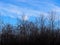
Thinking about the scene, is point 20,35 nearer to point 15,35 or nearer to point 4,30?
point 15,35

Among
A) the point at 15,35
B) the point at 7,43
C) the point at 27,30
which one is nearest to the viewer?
the point at 7,43

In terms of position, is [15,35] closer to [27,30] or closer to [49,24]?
[27,30]

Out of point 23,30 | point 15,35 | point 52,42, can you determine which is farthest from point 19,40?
point 52,42

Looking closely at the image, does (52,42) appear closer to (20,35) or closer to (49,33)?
(49,33)

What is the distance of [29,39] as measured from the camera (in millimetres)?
12664

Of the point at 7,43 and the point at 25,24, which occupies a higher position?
the point at 25,24

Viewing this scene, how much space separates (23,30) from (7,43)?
241cm

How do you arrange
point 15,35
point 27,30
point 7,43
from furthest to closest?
point 27,30 < point 15,35 < point 7,43

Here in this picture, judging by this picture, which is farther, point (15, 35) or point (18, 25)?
point (18, 25)

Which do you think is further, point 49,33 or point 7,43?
point 49,33

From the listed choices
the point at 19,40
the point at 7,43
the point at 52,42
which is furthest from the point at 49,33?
the point at 7,43

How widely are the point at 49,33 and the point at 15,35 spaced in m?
3.03

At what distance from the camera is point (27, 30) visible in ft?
46.0

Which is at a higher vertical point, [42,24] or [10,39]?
[42,24]
